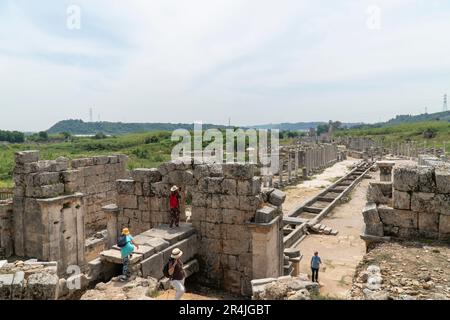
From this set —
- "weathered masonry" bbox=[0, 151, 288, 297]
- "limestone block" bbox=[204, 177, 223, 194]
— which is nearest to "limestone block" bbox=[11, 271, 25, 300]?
"weathered masonry" bbox=[0, 151, 288, 297]

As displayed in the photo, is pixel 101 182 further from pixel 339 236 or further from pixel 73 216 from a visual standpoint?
pixel 339 236

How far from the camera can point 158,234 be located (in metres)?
9.04

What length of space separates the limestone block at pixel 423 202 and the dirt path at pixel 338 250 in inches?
103

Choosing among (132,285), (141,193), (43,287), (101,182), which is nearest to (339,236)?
→ (141,193)

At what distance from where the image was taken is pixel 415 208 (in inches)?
311

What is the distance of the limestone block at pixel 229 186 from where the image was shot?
9.27 m

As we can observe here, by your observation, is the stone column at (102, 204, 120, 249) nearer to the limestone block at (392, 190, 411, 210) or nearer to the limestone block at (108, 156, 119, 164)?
the limestone block at (108, 156, 119, 164)

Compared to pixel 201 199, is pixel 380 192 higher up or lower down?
higher up

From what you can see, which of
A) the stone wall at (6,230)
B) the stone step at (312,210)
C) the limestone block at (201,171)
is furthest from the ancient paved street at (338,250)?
the stone wall at (6,230)

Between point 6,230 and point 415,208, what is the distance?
465 inches

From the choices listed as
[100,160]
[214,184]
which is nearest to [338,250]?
[214,184]

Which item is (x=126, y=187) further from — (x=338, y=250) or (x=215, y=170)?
(x=338, y=250)

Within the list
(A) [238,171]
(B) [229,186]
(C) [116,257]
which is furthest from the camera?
(B) [229,186]

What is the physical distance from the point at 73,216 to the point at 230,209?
19.4 feet
